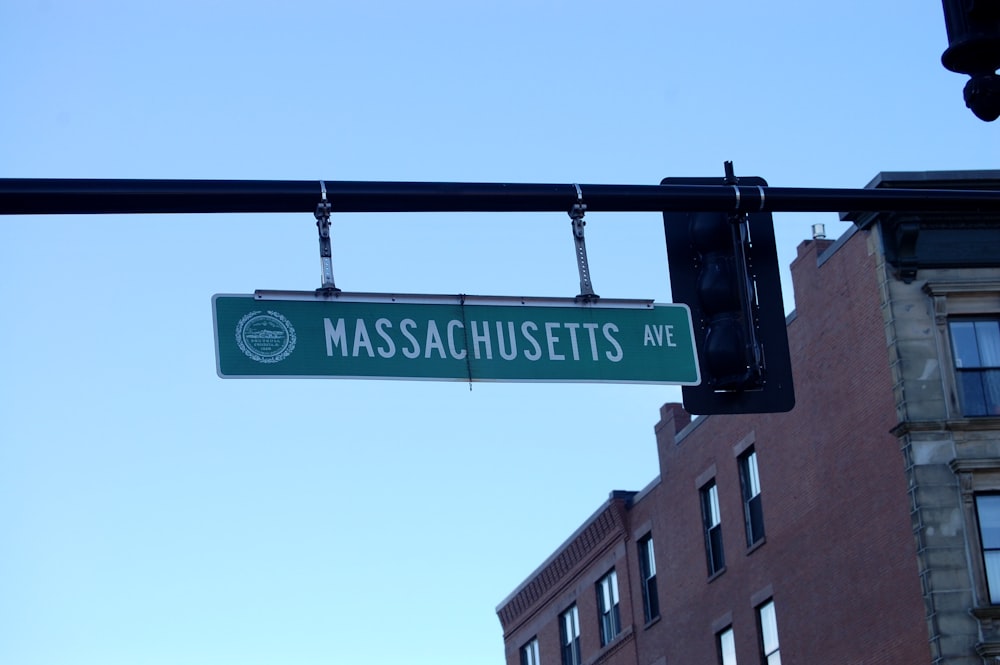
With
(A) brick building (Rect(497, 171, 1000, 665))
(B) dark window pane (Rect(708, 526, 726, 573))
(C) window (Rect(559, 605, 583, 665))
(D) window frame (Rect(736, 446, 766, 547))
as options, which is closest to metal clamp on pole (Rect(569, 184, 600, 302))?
(A) brick building (Rect(497, 171, 1000, 665))

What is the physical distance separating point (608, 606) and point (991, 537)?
15.7 meters

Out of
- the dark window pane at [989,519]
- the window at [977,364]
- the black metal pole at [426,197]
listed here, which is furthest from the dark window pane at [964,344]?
the black metal pole at [426,197]

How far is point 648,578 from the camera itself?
38.1 m

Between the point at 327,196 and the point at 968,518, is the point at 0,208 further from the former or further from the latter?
the point at 968,518

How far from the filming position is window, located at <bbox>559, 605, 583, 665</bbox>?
140 ft

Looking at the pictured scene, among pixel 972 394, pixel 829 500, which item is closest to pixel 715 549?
pixel 829 500

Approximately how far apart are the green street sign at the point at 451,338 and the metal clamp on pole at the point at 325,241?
2.7 inches

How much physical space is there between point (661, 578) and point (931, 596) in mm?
11865

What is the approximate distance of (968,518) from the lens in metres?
26.2

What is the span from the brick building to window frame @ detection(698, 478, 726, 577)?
1.7 inches

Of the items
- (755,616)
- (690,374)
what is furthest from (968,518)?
(690,374)

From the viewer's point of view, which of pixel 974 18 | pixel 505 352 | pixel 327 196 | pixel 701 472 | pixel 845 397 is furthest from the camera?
pixel 701 472

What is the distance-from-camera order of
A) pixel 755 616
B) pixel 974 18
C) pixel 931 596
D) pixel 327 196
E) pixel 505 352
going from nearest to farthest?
pixel 974 18 → pixel 327 196 → pixel 505 352 → pixel 931 596 → pixel 755 616

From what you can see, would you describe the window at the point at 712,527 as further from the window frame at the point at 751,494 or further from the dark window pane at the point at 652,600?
the dark window pane at the point at 652,600
